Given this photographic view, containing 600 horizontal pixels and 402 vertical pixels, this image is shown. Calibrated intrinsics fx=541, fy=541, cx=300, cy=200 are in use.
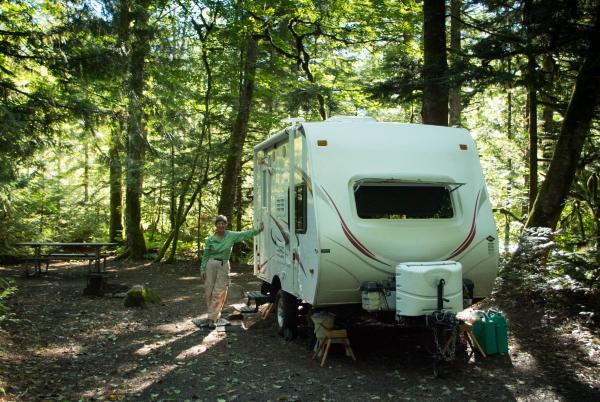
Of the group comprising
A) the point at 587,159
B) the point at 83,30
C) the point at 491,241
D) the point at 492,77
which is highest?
the point at 83,30

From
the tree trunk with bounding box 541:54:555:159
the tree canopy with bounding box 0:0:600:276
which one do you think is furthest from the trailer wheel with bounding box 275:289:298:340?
the tree trunk with bounding box 541:54:555:159

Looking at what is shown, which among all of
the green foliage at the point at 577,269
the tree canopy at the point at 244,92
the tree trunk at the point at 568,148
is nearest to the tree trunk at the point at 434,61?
the tree canopy at the point at 244,92

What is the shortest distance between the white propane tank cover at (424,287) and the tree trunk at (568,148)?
472cm

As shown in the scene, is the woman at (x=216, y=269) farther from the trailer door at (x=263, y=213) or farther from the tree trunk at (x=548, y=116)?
the tree trunk at (x=548, y=116)

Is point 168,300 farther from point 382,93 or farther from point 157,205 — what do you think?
point 157,205

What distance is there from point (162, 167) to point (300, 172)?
13101 millimetres

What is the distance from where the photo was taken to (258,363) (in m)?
7.00

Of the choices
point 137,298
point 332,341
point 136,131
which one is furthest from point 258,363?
point 136,131

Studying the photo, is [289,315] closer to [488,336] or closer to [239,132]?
[488,336]

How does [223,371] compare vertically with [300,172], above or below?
below

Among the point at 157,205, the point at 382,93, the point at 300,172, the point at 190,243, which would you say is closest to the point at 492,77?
the point at 382,93

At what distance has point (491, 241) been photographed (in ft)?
23.3

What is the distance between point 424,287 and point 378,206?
4.89 feet

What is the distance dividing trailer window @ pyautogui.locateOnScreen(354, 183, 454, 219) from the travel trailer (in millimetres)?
14
